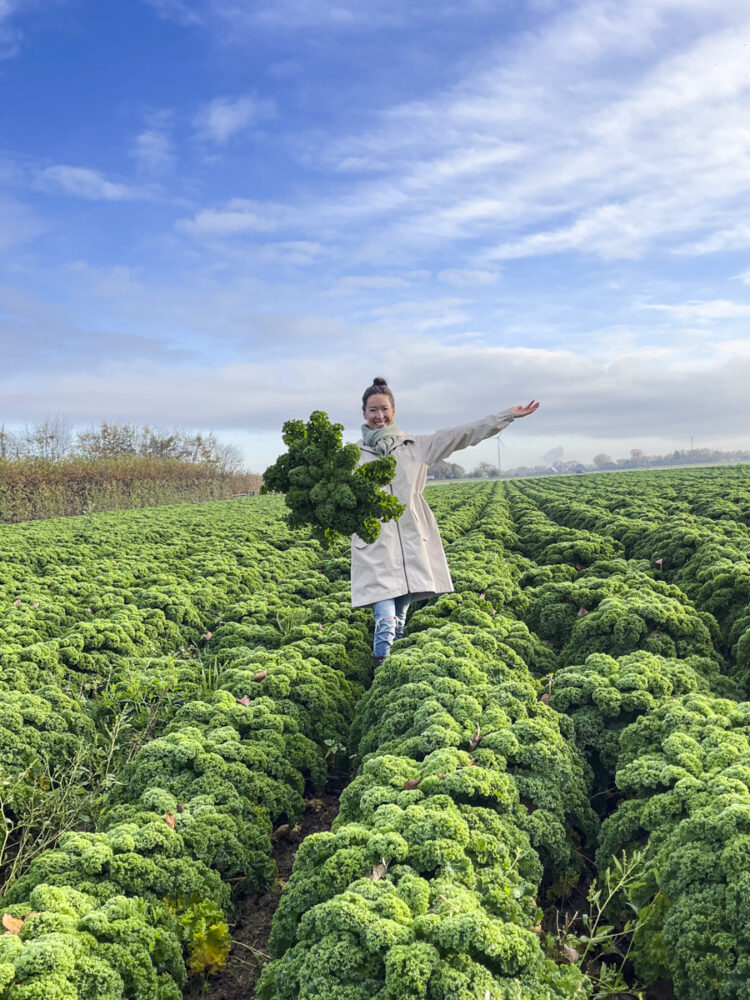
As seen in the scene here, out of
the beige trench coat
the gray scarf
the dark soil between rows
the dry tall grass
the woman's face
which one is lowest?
the dark soil between rows

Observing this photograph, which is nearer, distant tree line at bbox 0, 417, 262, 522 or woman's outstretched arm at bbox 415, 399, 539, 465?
woman's outstretched arm at bbox 415, 399, 539, 465

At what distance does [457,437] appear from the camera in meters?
7.77

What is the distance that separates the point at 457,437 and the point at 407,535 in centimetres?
118

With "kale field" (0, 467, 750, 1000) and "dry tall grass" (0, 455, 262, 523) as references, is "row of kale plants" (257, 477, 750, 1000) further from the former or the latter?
"dry tall grass" (0, 455, 262, 523)

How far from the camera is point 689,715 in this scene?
18.8 feet

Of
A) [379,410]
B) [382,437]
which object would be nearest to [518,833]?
[382,437]

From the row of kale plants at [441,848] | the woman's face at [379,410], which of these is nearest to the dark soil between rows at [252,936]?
the row of kale plants at [441,848]

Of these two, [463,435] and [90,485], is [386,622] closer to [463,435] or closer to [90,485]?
[463,435]

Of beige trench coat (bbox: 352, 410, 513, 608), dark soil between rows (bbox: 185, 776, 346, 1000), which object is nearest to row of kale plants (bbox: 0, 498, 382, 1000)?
dark soil between rows (bbox: 185, 776, 346, 1000)

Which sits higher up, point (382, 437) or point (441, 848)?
point (382, 437)

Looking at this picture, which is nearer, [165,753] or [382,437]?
[165,753]

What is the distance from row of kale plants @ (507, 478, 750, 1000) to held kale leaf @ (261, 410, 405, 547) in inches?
96.7

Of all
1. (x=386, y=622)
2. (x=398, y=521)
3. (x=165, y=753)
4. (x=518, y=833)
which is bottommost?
(x=518, y=833)

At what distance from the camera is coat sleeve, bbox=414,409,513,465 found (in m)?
7.64
